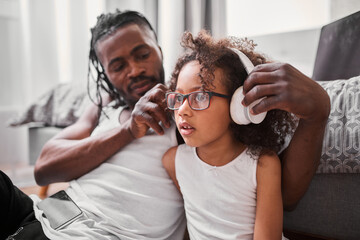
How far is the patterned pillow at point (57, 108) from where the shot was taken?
1.86 metres

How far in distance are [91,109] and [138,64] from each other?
1.14ft

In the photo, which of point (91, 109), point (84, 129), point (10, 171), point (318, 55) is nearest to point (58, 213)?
point (84, 129)

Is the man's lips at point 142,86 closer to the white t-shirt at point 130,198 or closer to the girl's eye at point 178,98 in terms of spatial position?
the white t-shirt at point 130,198

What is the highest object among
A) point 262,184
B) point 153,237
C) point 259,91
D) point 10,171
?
point 259,91

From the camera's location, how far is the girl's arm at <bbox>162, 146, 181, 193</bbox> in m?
0.92

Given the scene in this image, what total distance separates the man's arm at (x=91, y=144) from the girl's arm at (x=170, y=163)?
0.08 m

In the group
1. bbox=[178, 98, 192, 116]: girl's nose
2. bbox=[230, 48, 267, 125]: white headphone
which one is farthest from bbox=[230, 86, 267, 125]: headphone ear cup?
bbox=[178, 98, 192, 116]: girl's nose

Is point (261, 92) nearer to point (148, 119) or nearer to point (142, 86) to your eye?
point (148, 119)

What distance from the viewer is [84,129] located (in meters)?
1.20

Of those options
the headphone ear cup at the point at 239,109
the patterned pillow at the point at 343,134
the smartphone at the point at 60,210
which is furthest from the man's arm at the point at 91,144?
the patterned pillow at the point at 343,134

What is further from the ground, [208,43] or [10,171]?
[208,43]

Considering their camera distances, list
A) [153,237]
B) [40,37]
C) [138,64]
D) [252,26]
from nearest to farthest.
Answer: [153,237] → [138,64] → [252,26] → [40,37]

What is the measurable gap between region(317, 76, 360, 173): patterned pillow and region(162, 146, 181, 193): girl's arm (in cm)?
43

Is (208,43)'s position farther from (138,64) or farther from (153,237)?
(153,237)
